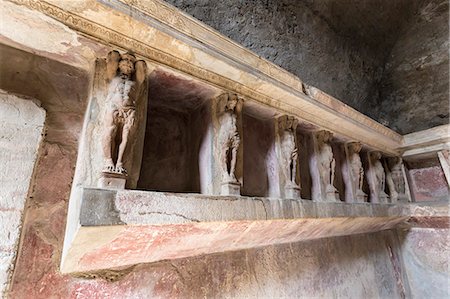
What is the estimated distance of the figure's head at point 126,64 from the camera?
1137mm

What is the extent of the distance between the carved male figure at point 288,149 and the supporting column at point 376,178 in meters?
1.43

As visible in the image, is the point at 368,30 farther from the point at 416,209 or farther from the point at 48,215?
the point at 48,215

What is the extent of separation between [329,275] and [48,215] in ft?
7.02

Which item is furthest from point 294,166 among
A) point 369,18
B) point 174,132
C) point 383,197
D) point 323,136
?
point 369,18

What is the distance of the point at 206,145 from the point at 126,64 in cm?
60

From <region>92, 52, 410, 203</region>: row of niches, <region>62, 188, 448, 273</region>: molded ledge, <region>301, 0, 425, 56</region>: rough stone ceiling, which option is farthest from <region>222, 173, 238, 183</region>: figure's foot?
<region>301, 0, 425, 56</region>: rough stone ceiling

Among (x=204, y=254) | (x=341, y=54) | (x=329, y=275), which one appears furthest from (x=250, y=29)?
(x=329, y=275)

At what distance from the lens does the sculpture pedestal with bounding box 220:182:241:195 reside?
1.32 m

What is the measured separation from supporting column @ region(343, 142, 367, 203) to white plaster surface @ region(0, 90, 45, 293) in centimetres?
241

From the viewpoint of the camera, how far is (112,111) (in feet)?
3.48

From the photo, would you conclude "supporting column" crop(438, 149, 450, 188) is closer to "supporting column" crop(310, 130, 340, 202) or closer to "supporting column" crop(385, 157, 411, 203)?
"supporting column" crop(385, 157, 411, 203)

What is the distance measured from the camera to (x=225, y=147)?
1.40 meters

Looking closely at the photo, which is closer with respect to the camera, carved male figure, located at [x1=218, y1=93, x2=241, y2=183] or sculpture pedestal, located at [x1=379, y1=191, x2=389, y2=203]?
carved male figure, located at [x1=218, y1=93, x2=241, y2=183]

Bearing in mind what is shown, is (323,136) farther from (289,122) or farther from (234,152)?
(234,152)
